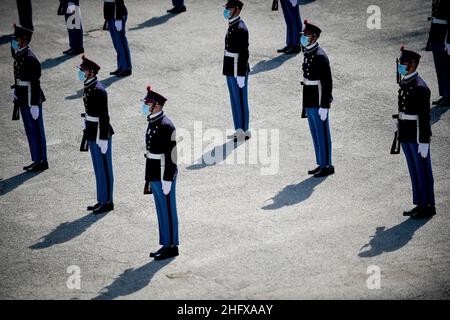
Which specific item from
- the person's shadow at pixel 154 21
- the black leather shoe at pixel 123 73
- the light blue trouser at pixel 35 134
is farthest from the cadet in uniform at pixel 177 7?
the light blue trouser at pixel 35 134

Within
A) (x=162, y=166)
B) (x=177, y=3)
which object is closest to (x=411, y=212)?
(x=162, y=166)

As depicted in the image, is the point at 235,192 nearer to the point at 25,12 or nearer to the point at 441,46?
the point at 441,46

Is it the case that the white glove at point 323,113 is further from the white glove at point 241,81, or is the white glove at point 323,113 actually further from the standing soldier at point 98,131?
the standing soldier at point 98,131

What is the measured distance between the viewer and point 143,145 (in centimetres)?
1490

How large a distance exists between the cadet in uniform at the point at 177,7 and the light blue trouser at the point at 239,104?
22.6 ft

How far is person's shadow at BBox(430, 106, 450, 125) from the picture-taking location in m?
15.1

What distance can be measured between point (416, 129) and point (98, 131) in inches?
181

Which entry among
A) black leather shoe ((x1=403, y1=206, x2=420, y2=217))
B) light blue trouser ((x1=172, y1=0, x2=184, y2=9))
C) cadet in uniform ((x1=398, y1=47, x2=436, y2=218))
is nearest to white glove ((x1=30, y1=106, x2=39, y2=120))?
cadet in uniform ((x1=398, y1=47, x2=436, y2=218))

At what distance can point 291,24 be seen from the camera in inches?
731

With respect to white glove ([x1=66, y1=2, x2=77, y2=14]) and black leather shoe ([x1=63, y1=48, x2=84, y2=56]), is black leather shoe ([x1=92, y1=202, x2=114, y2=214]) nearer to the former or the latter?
black leather shoe ([x1=63, y1=48, x2=84, y2=56])

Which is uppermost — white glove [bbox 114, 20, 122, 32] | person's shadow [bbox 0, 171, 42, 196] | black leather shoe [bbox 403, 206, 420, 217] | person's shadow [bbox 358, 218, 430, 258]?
white glove [bbox 114, 20, 122, 32]

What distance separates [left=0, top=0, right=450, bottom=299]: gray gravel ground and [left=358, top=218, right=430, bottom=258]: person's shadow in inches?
1.1

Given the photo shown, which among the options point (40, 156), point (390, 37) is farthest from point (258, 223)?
point (390, 37)

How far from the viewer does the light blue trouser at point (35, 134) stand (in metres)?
14.2
